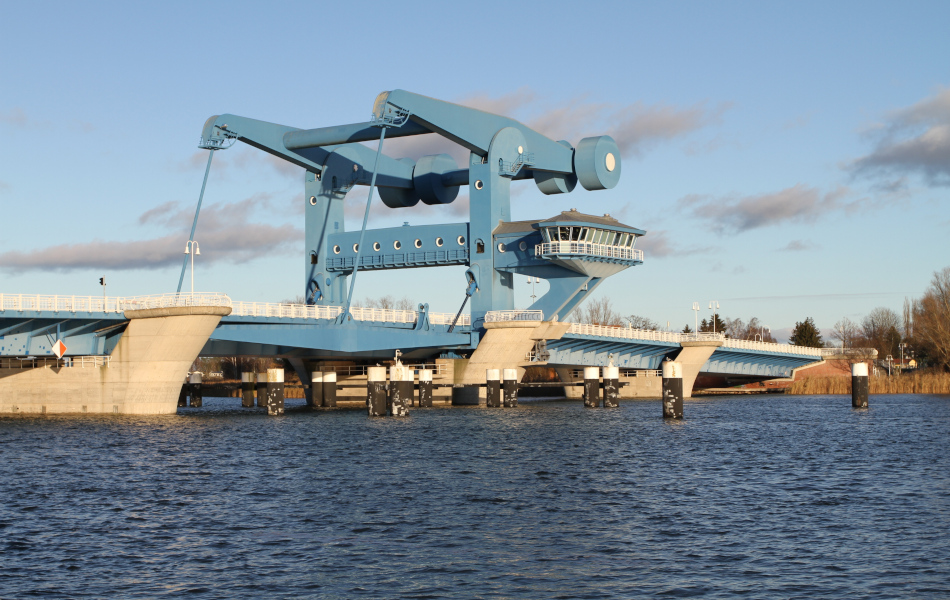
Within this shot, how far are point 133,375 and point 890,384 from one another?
70.4 metres

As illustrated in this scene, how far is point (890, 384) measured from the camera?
9681cm

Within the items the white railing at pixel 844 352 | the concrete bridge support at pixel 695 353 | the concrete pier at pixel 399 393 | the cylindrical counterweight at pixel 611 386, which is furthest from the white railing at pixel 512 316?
the white railing at pixel 844 352

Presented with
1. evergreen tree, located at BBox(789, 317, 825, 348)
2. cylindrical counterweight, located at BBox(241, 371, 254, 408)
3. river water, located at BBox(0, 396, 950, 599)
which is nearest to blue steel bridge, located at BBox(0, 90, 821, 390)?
cylindrical counterweight, located at BBox(241, 371, 254, 408)

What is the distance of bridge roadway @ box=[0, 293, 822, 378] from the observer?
52.2 meters

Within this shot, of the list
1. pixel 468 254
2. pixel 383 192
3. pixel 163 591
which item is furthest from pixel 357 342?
pixel 163 591

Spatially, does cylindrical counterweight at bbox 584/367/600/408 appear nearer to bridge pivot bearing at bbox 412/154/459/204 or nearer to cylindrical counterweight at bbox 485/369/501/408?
cylindrical counterweight at bbox 485/369/501/408

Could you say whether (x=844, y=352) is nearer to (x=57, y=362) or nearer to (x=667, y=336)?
Answer: (x=667, y=336)

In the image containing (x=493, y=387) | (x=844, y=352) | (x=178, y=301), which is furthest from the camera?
(x=844, y=352)

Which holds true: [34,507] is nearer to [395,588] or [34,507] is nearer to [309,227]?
[395,588]

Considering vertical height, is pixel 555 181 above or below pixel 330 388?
above

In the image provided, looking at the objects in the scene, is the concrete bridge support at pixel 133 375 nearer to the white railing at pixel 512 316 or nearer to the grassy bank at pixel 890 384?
the white railing at pixel 512 316

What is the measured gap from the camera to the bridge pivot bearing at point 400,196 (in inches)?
3189

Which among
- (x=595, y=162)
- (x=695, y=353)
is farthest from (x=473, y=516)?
(x=695, y=353)

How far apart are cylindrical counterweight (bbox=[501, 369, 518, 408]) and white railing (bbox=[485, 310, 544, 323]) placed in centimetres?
372
